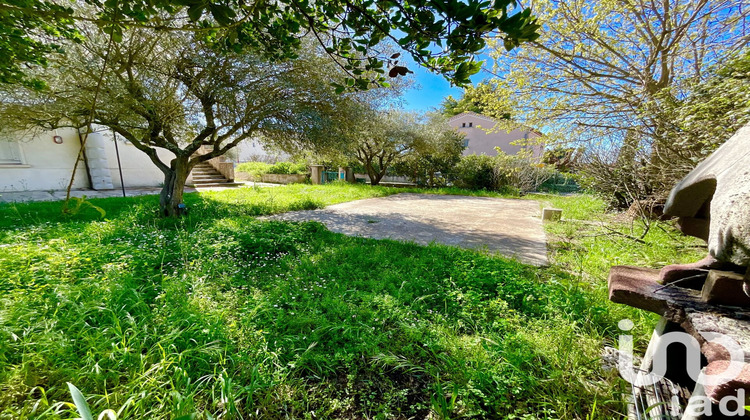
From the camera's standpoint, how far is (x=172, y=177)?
5.32 metres

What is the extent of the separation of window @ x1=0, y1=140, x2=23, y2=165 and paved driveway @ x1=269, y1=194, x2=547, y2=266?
861 cm

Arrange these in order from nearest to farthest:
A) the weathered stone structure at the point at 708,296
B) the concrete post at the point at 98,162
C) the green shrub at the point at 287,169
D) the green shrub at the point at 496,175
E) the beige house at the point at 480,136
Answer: the weathered stone structure at the point at 708,296
the concrete post at the point at 98,162
the green shrub at the point at 496,175
the green shrub at the point at 287,169
the beige house at the point at 480,136

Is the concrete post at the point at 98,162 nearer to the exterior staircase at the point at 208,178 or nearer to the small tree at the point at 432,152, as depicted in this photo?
the exterior staircase at the point at 208,178

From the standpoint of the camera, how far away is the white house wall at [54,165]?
25.1ft

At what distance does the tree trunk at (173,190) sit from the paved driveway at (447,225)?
204 cm

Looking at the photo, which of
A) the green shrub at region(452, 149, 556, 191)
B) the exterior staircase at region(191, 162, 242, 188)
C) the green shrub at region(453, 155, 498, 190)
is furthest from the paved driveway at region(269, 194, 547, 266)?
the exterior staircase at region(191, 162, 242, 188)

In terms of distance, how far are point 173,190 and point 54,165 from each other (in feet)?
23.0

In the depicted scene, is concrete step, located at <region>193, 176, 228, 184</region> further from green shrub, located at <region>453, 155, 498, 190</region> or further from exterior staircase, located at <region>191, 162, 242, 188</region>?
green shrub, located at <region>453, 155, 498, 190</region>

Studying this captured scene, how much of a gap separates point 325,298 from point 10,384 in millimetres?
1804

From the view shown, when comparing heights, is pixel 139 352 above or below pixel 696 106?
below

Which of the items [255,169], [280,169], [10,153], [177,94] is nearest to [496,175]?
[280,169]

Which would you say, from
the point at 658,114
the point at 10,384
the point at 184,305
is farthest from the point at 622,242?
the point at 10,384

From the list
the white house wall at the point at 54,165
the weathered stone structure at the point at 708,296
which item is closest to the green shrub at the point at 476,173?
the weathered stone structure at the point at 708,296

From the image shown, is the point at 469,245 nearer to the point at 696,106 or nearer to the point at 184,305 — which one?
the point at 696,106
